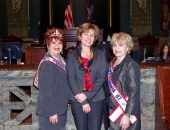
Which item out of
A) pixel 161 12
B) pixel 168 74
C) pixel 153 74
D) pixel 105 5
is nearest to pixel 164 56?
pixel 153 74

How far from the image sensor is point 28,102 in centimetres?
294

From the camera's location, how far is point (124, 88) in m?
2.30

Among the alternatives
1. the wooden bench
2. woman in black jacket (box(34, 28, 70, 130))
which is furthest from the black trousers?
the wooden bench

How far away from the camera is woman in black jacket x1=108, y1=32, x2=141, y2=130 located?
7.39 feet

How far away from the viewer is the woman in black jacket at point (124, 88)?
225cm

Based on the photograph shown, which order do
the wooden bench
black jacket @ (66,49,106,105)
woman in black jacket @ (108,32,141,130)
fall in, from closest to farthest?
woman in black jacket @ (108,32,141,130) < black jacket @ (66,49,106,105) < the wooden bench

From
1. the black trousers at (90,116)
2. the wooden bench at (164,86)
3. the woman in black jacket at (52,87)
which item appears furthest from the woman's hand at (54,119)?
the wooden bench at (164,86)

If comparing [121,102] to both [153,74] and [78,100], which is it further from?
[153,74]

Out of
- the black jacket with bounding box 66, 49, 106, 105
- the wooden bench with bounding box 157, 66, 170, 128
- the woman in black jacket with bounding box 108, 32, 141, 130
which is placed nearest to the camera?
the woman in black jacket with bounding box 108, 32, 141, 130

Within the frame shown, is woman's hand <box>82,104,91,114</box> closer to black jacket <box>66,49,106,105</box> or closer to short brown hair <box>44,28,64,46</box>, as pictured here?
black jacket <box>66,49,106,105</box>

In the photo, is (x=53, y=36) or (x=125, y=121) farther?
(x=53, y=36)

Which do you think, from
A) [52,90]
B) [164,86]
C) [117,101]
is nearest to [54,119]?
[52,90]

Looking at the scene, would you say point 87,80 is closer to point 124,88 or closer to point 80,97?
point 80,97

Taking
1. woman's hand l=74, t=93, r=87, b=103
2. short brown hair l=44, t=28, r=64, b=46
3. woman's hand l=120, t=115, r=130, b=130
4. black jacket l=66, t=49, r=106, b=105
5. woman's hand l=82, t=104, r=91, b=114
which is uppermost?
short brown hair l=44, t=28, r=64, b=46
